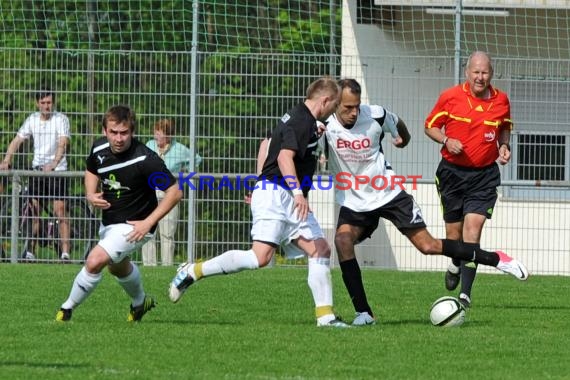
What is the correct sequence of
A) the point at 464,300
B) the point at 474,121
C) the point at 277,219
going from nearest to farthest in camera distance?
the point at 277,219 < the point at 464,300 < the point at 474,121

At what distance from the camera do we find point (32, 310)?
10.9 m

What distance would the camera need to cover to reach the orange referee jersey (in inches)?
452

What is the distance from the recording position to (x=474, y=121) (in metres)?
11.5

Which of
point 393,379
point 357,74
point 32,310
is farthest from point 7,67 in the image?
point 393,379

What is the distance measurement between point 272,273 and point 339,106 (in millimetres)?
5832

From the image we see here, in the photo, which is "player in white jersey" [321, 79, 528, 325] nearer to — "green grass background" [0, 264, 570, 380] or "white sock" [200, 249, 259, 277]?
"green grass background" [0, 264, 570, 380]

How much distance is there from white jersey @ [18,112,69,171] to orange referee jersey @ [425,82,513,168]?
678 cm

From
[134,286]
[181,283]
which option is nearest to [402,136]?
[181,283]

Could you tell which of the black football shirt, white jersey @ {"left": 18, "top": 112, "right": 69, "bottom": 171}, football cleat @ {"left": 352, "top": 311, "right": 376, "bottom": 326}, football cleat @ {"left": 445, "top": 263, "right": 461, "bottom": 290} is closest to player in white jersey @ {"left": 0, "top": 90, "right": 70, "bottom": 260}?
white jersey @ {"left": 18, "top": 112, "right": 69, "bottom": 171}

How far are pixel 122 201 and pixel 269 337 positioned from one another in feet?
5.44

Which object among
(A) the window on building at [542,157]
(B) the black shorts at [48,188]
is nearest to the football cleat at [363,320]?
(A) the window on building at [542,157]

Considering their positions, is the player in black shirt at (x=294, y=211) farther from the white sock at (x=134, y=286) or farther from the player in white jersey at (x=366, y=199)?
the white sock at (x=134, y=286)

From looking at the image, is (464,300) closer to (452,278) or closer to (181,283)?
(452,278)

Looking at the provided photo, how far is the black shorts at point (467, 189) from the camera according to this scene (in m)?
11.5
